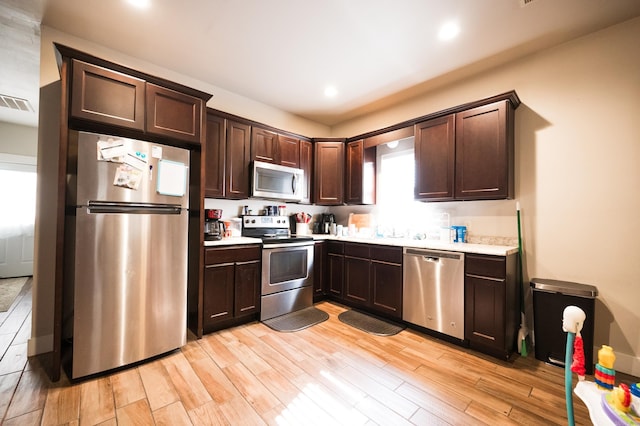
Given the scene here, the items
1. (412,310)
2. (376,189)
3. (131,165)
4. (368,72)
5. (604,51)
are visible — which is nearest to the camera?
(131,165)

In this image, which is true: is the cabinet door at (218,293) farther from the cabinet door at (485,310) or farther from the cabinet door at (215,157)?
the cabinet door at (485,310)

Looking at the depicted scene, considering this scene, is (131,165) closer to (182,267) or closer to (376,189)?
(182,267)

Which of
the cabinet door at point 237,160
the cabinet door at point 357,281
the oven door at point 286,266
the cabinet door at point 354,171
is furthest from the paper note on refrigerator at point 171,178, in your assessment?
the cabinet door at point 354,171

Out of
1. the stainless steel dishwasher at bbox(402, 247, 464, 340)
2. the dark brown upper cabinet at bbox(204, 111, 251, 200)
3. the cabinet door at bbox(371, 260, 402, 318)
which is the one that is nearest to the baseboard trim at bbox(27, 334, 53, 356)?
the dark brown upper cabinet at bbox(204, 111, 251, 200)

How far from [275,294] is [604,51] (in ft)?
12.9

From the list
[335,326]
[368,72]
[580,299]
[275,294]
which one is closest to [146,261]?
[275,294]

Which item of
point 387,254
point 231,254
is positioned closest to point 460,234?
point 387,254

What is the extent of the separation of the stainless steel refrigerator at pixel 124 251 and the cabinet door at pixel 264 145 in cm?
110

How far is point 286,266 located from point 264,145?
5.28 ft

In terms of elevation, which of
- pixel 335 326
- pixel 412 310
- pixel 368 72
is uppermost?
pixel 368 72

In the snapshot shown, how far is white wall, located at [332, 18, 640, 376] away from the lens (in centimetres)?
212

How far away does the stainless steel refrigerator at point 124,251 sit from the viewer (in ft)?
6.18

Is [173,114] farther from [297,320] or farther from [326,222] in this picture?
[326,222]

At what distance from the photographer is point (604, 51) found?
2.24m
